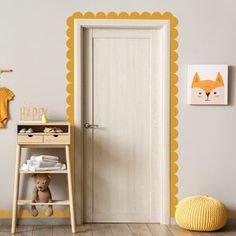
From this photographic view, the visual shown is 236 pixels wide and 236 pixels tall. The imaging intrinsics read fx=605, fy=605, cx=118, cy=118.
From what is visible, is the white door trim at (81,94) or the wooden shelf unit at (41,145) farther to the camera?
the white door trim at (81,94)

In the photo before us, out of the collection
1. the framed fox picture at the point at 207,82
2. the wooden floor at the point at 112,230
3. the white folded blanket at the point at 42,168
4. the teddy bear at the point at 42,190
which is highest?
the framed fox picture at the point at 207,82

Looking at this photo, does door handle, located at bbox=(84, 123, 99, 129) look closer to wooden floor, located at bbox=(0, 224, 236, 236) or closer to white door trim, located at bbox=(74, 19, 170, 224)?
white door trim, located at bbox=(74, 19, 170, 224)

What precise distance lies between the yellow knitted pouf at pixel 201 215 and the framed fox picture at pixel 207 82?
93 cm

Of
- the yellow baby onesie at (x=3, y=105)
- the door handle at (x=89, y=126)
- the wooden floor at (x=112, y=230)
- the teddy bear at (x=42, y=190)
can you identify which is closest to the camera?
the wooden floor at (x=112, y=230)

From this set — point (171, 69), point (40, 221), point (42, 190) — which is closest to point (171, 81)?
point (171, 69)

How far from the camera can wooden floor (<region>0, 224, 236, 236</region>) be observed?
525 cm

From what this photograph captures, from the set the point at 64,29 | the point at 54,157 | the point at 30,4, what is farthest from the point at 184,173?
the point at 30,4

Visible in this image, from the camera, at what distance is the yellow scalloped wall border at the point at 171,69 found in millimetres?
5602

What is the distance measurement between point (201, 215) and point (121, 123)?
113 cm

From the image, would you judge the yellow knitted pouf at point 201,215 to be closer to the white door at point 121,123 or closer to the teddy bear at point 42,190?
the white door at point 121,123

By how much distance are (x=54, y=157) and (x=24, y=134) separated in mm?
339

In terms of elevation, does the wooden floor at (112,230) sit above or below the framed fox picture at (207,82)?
below

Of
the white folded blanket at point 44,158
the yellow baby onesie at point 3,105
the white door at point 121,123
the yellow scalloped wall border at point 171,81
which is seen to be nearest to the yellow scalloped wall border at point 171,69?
the yellow scalloped wall border at point 171,81

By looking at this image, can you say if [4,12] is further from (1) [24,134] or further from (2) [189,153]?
(2) [189,153]
